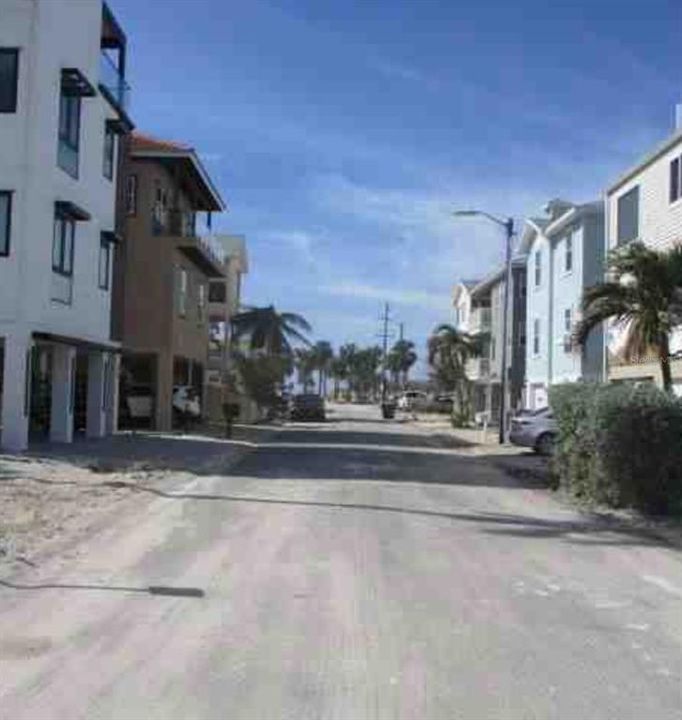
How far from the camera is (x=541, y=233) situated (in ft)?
164

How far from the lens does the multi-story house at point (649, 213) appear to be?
28656 mm

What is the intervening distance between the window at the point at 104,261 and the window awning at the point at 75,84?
4980 millimetres

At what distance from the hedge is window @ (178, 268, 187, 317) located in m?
27.6

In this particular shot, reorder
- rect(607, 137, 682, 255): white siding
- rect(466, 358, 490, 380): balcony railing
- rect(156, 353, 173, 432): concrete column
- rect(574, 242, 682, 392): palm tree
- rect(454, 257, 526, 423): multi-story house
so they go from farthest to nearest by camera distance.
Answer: rect(466, 358, 490, 380): balcony railing, rect(454, 257, 526, 423): multi-story house, rect(156, 353, 173, 432): concrete column, rect(607, 137, 682, 255): white siding, rect(574, 242, 682, 392): palm tree

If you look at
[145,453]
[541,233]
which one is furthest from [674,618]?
[541,233]

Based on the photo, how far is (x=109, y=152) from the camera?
34.5m

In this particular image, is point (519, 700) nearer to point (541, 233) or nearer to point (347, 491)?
point (347, 491)

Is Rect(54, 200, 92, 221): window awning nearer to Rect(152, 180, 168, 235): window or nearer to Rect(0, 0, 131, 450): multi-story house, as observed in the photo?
Rect(0, 0, 131, 450): multi-story house

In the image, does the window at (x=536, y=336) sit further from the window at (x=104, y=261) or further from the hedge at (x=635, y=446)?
the hedge at (x=635, y=446)

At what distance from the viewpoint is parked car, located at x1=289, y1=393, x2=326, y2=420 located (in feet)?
219

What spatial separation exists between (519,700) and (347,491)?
12.8m

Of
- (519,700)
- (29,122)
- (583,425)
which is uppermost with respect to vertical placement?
(29,122)

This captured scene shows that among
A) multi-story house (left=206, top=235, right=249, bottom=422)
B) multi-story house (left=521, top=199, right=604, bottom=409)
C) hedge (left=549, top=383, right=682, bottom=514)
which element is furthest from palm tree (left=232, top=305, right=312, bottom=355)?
hedge (left=549, top=383, right=682, bottom=514)

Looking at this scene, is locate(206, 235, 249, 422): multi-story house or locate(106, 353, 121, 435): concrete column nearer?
locate(106, 353, 121, 435): concrete column
